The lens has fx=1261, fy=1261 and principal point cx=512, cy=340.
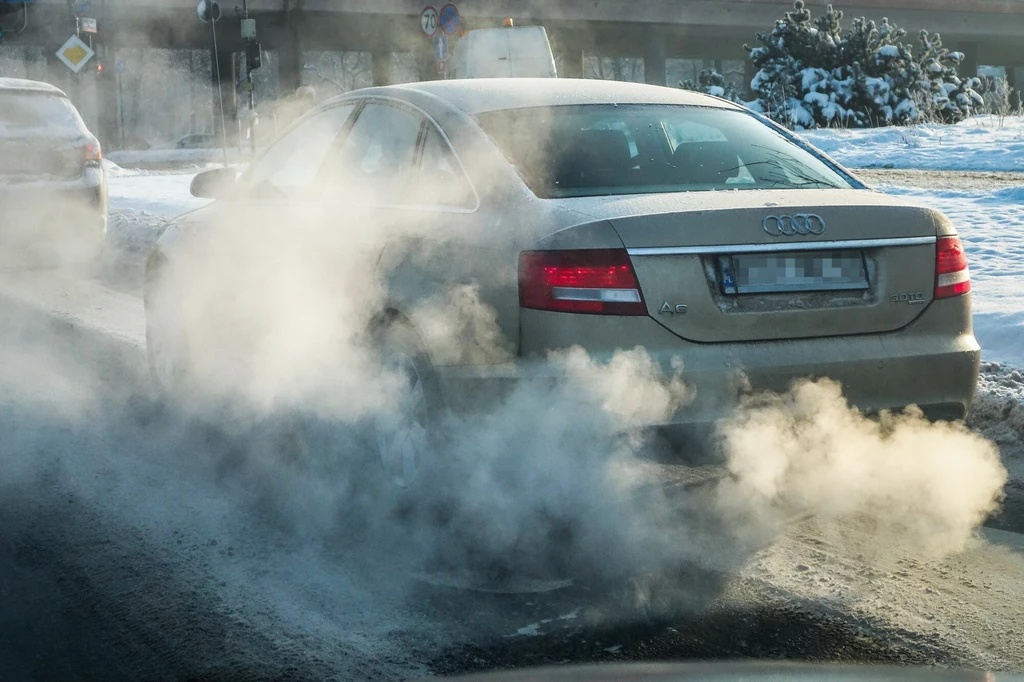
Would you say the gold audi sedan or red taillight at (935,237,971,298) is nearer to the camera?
the gold audi sedan

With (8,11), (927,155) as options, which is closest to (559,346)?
Answer: (927,155)

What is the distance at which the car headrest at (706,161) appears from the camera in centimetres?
410

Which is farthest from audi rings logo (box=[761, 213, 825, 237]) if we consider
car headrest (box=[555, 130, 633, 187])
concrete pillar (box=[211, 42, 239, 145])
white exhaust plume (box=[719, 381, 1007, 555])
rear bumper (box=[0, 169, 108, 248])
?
concrete pillar (box=[211, 42, 239, 145])

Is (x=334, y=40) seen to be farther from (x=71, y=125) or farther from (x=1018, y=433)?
(x=1018, y=433)

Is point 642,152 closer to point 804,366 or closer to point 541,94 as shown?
point 541,94

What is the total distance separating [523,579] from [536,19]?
44808 millimetres

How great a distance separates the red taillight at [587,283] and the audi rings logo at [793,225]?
1.43 ft

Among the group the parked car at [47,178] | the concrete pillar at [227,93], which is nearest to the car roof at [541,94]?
the parked car at [47,178]

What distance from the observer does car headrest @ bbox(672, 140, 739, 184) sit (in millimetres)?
4098

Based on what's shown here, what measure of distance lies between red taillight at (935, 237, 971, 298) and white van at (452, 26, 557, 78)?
19705 millimetres

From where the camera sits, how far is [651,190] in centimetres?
393

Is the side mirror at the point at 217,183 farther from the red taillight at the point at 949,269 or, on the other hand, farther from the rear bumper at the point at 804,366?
the red taillight at the point at 949,269

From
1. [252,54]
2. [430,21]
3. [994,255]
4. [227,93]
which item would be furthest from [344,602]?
[227,93]

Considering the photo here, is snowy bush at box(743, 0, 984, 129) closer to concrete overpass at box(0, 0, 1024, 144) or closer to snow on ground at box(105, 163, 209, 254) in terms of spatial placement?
snow on ground at box(105, 163, 209, 254)
